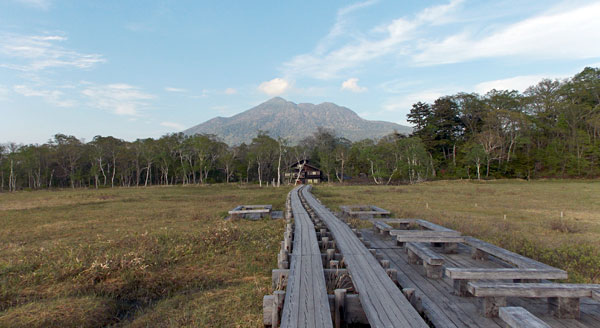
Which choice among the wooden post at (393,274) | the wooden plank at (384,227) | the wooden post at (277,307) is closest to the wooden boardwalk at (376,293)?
the wooden post at (393,274)

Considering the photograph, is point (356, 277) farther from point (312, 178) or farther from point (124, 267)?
point (312, 178)

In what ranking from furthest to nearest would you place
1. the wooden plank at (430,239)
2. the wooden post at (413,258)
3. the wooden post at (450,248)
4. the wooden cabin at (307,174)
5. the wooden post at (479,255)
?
the wooden cabin at (307,174) → the wooden post at (450,248) → the wooden plank at (430,239) → the wooden post at (479,255) → the wooden post at (413,258)

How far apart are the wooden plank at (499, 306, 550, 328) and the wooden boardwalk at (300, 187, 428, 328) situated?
35.5 inches

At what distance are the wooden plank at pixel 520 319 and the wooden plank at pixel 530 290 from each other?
38 cm

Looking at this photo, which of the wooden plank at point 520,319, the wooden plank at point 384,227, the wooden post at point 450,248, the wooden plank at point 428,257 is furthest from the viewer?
the wooden plank at point 384,227

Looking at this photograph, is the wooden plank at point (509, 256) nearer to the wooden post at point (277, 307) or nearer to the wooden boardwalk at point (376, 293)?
the wooden boardwalk at point (376, 293)

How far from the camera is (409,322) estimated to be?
306 cm

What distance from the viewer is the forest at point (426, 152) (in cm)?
5062

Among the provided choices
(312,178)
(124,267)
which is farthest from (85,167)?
(124,267)

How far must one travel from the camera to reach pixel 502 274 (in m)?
4.31

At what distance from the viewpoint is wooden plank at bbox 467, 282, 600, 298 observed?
11.6 feet

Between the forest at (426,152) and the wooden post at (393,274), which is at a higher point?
the forest at (426,152)

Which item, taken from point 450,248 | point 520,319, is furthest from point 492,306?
point 450,248

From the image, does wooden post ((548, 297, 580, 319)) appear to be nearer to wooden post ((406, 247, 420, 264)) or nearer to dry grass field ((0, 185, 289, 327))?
wooden post ((406, 247, 420, 264))
